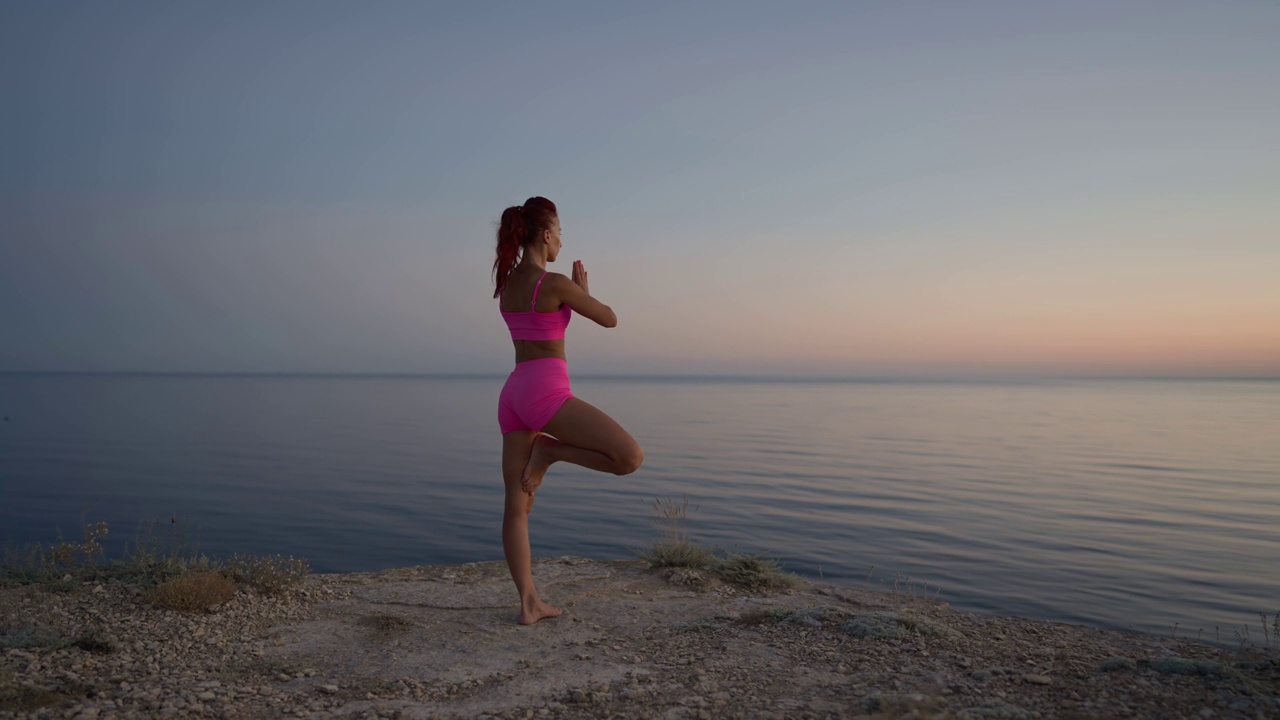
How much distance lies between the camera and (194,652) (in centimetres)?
494

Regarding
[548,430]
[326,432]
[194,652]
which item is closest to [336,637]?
[194,652]

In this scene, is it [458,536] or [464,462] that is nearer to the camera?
[458,536]

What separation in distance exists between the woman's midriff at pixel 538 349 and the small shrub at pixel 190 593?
273 centimetres

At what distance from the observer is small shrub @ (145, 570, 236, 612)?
5.65 meters

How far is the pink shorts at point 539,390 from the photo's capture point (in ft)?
17.4

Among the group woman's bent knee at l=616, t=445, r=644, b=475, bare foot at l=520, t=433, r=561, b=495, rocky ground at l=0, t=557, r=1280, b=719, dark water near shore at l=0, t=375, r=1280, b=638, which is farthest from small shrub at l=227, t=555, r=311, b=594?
dark water near shore at l=0, t=375, r=1280, b=638

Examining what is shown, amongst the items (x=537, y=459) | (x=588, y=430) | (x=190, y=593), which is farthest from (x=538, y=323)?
(x=190, y=593)

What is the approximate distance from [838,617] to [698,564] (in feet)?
7.17

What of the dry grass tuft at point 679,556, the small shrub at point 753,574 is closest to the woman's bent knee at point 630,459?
the small shrub at point 753,574

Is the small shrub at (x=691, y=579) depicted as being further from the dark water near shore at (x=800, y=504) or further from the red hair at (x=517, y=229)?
the dark water near shore at (x=800, y=504)

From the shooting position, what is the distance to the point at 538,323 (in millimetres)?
5273

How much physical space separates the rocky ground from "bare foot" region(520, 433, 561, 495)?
100cm

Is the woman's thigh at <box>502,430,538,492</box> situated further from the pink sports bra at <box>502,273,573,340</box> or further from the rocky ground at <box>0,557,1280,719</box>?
the rocky ground at <box>0,557,1280,719</box>

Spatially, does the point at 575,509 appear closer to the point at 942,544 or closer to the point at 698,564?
the point at 942,544
